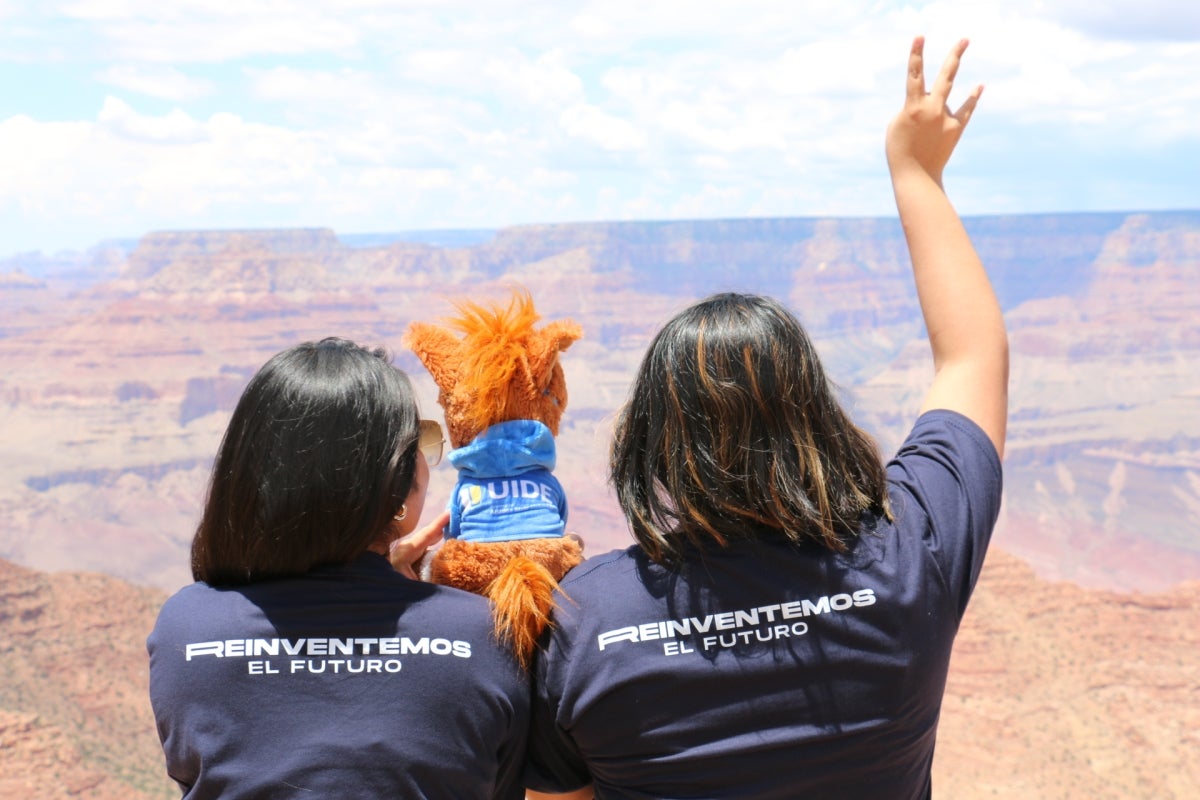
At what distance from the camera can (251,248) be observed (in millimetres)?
62312

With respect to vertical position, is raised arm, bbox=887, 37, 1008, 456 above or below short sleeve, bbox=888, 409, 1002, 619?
above

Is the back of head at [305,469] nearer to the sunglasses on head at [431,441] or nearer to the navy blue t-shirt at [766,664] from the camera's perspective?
the sunglasses on head at [431,441]

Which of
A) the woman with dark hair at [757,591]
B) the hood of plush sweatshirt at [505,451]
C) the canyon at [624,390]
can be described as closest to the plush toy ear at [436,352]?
the hood of plush sweatshirt at [505,451]

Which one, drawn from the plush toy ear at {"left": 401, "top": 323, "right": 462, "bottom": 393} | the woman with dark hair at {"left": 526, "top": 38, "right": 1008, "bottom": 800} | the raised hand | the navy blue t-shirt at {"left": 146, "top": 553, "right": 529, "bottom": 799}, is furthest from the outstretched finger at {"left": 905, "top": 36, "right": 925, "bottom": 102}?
the navy blue t-shirt at {"left": 146, "top": 553, "right": 529, "bottom": 799}

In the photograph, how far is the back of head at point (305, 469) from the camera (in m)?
1.39

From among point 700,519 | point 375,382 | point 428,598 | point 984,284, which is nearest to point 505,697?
point 428,598

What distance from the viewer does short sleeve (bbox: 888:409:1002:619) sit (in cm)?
141

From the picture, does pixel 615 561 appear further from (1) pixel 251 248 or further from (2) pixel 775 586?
(1) pixel 251 248

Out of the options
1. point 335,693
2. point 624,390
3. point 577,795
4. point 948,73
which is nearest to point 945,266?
point 948,73

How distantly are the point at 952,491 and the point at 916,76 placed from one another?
70 cm

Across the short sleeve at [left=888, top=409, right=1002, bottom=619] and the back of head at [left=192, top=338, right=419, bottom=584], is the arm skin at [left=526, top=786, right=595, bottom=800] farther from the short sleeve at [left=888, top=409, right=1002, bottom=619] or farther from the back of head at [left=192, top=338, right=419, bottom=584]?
the short sleeve at [left=888, top=409, right=1002, bottom=619]

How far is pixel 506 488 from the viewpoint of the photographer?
1.85 metres

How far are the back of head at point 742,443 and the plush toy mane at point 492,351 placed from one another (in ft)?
1.67

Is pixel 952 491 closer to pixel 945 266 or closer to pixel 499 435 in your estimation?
pixel 945 266
